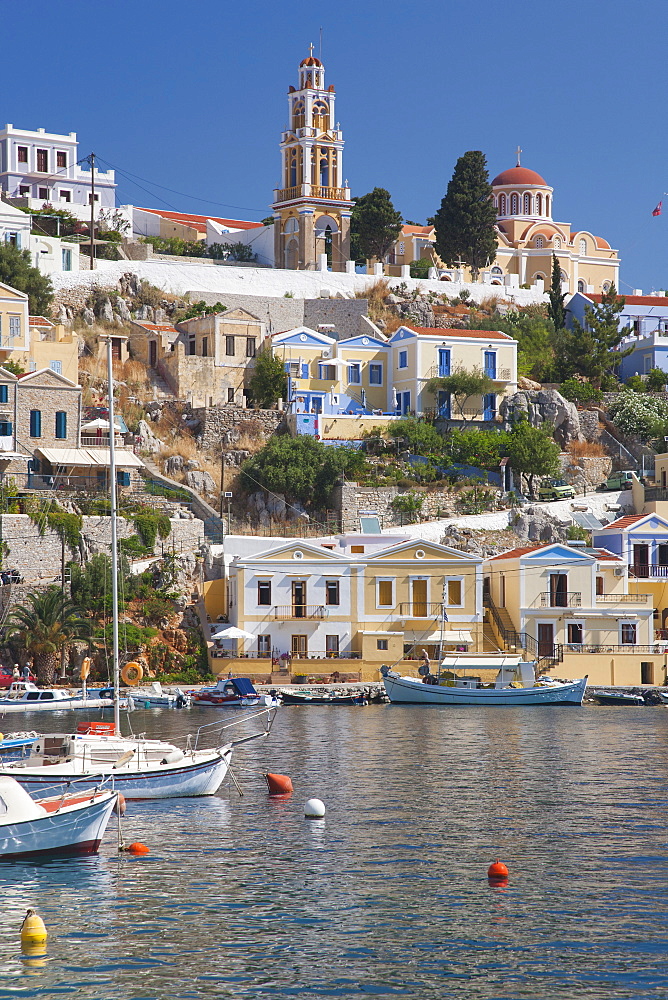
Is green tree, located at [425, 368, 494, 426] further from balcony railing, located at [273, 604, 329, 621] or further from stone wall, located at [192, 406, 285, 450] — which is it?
balcony railing, located at [273, 604, 329, 621]

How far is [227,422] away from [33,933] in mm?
57334

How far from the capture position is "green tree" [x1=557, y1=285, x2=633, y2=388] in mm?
90750

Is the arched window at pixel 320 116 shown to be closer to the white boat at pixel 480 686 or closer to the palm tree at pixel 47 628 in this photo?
the white boat at pixel 480 686

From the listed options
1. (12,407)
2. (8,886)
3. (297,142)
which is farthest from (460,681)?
(297,142)

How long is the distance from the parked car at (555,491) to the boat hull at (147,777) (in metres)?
46.5

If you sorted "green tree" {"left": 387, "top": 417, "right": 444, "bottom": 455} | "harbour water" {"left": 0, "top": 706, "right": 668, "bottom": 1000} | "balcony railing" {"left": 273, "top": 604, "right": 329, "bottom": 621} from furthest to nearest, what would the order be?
1. "green tree" {"left": 387, "top": 417, "right": 444, "bottom": 455}
2. "balcony railing" {"left": 273, "top": 604, "right": 329, "bottom": 621}
3. "harbour water" {"left": 0, "top": 706, "right": 668, "bottom": 1000}

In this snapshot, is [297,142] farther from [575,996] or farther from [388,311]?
[575,996]

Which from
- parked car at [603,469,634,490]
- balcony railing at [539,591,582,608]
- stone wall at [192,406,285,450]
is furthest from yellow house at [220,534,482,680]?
parked car at [603,469,634,490]

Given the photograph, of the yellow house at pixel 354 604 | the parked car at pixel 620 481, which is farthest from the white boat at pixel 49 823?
the parked car at pixel 620 481

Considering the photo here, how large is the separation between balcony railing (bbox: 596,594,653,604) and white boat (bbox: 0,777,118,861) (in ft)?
144

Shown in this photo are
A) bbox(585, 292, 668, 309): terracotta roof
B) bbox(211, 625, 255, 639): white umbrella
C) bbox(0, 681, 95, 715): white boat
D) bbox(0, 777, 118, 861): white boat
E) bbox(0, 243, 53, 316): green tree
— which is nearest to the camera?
bbox(0, 777, 118, 861): white boat

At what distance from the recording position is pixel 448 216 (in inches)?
3893

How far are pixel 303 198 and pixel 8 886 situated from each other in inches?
3037

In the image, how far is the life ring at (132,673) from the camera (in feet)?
187
